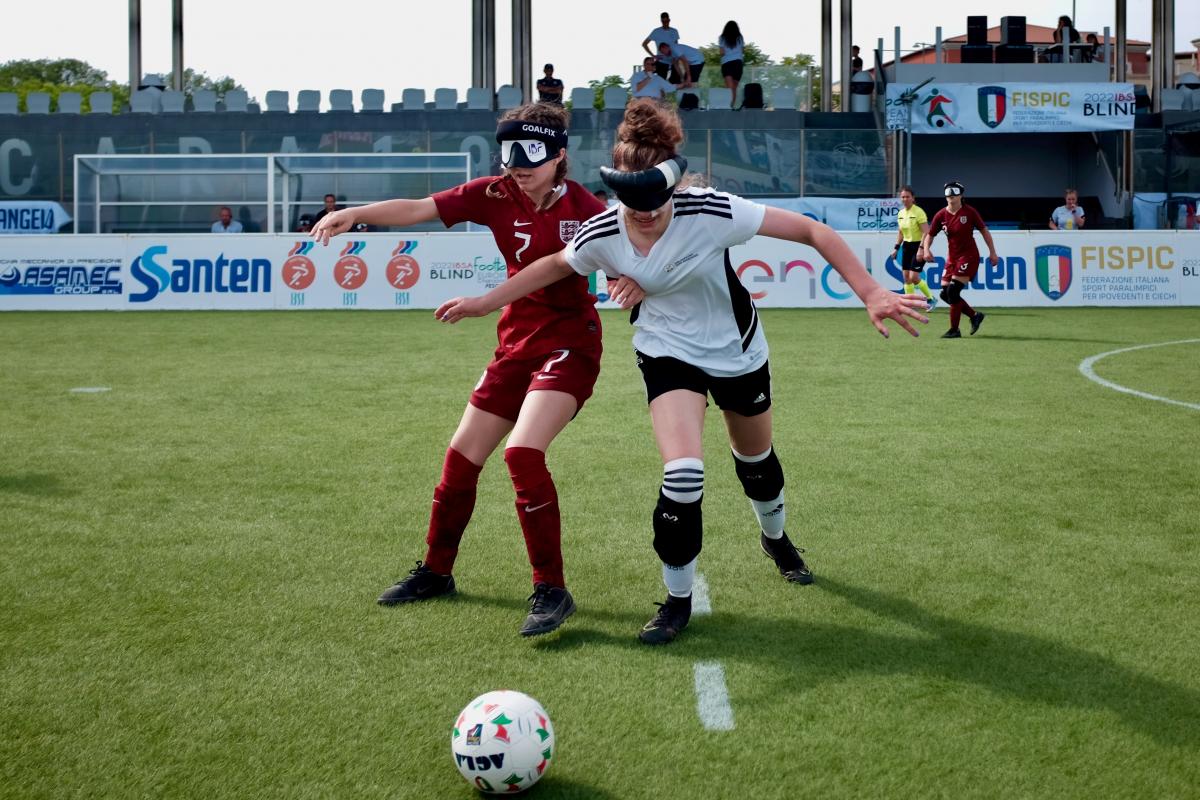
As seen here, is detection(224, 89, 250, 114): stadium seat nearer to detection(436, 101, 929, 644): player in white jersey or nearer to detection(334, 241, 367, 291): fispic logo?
detection(334, 241, 367, 291): fispic logo

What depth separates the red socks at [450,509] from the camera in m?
5.00

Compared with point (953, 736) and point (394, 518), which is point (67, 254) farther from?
point (953, 736)

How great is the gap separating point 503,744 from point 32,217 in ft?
90.6

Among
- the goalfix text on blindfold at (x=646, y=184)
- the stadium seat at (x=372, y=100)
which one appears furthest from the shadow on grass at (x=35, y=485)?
the stadium seat at (x=372, y=100)

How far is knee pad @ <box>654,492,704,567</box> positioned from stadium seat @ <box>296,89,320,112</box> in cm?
2867

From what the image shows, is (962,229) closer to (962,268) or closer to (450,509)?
(962,268)

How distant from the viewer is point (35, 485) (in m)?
7.11

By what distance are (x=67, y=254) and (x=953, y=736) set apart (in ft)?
68.7

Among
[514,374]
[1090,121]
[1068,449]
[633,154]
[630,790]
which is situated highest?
[1090,121]

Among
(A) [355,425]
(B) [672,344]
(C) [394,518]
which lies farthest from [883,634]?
(A) [355,425]

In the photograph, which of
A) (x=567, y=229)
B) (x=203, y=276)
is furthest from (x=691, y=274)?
(x=203, y=276)

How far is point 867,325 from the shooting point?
1791 cm

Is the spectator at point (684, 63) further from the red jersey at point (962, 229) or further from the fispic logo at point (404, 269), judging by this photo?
the red jersey at point (962, 229)

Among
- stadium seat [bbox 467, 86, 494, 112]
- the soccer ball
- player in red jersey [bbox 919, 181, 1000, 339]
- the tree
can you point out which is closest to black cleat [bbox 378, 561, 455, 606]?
the soccer ball
